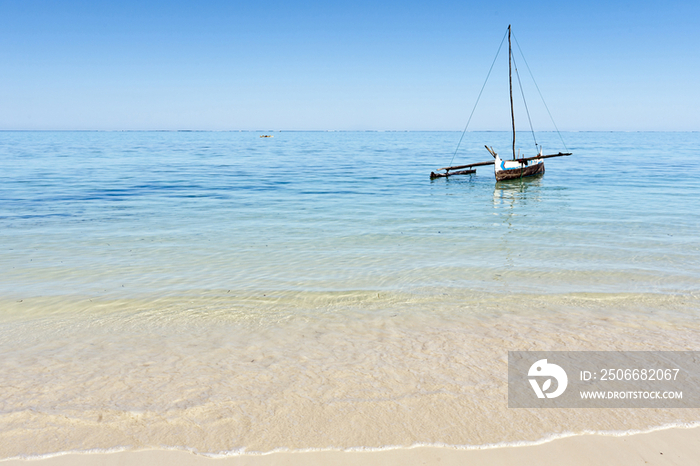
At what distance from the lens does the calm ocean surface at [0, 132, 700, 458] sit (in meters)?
4.09

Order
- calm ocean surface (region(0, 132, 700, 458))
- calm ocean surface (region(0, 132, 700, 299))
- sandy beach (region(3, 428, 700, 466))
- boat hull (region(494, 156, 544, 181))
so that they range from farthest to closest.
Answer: boat hull (region(494, 156, 544, 181)) < calm ocean surface (region(0, 132, 700, 299)) < calm ocean surface (region(0, 132, 700, 458)) < sandy beach (region(3, 428, 700, 466))

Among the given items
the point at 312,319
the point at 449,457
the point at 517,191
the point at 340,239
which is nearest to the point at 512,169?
the point at 517,191

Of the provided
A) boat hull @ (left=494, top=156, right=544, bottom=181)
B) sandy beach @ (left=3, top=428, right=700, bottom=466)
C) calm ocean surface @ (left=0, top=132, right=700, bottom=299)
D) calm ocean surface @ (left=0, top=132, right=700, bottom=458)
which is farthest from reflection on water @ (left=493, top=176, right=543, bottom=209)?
sandy beach @ (left=3, top=428, right=700, bottom=466)

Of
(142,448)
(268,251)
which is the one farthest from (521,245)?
(142,448)

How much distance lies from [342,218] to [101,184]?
59.7ft

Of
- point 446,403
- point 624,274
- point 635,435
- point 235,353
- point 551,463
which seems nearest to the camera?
point 551,463

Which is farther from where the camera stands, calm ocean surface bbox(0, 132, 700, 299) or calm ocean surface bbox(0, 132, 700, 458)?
calm ocean surface bbox(0, 132, 700, 299)

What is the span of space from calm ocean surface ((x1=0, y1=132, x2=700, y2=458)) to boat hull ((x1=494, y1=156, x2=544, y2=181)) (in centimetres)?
1610

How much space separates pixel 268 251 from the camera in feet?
37.9

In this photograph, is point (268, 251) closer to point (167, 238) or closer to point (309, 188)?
point (167, 238)

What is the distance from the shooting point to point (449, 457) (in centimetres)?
366

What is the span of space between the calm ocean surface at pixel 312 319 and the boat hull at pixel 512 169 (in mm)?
16101

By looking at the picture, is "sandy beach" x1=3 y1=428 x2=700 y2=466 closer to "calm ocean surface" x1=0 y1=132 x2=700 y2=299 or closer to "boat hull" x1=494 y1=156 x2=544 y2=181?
"calm ocean surface" x1=0 y1=132 x2=700 y2=299

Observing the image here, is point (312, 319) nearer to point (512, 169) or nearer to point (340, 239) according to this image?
point (340, 239)
